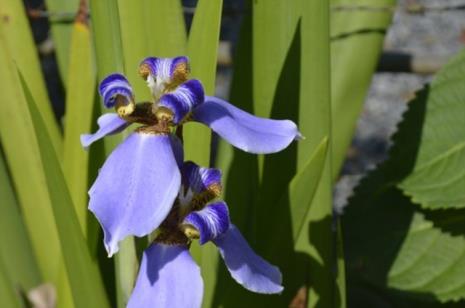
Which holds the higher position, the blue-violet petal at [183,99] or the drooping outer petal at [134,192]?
the blue-violet petal at [183,99]

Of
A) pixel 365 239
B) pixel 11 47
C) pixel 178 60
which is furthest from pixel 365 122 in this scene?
pixel 178 60

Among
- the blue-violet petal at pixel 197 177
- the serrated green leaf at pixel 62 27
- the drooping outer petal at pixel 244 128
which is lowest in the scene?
the serrated green leaf at pixel 62 27

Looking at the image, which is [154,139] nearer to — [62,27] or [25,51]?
[25,51]

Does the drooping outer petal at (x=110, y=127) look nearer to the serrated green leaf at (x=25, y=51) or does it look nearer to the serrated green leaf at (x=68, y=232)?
the serrated green leaf at (x=68, y=232)

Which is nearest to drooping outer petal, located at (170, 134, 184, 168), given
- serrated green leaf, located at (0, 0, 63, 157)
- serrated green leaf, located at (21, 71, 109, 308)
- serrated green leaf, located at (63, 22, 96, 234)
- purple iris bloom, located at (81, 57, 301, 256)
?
purple iris bloom, located at (81, 57, 301, 256)

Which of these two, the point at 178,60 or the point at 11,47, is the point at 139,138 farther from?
the point at 11,47

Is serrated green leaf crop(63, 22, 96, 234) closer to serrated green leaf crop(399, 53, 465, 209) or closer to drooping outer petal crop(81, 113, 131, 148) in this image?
drooping outer petal crop(81, 113, 131, 148)

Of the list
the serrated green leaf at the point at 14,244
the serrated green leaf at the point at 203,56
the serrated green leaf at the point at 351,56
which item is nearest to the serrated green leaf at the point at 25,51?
the serrated green leaf at the point at 14,244
